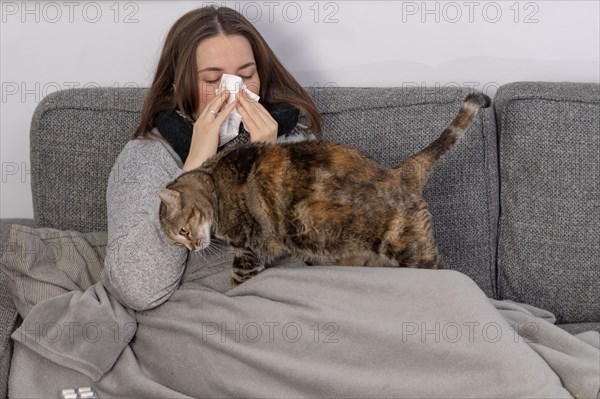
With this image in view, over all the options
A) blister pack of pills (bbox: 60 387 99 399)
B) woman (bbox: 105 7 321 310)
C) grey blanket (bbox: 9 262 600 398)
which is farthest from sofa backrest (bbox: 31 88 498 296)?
blister pack of pills (bbox: 60 387 99 399)

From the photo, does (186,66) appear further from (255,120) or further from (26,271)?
(26,271)

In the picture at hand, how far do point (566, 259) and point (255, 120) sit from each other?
836mm

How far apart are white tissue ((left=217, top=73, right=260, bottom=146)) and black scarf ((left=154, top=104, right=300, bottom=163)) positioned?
41mm

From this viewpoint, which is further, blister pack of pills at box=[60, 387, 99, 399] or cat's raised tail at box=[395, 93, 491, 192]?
cat's raised tail at box=[395, 93, 491, 192]

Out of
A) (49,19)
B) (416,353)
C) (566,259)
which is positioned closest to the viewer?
(416,353)

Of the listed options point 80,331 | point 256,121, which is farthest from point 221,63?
point 80,331

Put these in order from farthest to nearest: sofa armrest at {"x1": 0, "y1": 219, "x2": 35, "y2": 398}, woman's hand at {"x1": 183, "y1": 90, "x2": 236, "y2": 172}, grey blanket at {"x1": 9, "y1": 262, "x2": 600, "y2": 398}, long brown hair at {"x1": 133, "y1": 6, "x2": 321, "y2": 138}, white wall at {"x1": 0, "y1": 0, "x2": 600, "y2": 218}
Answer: white wall at {"x1": 0, "y1": 0, "x2": 600, "y2": 218} < long brown hair at {"x1": 133, "y1": 6, "x2": 321, "y2": 138} < woman's hand at {"x1": 183, "y1": 90, "x2": 236, "y2": 172} < sofa armrest at {"x1": 0, "y1": 219, "x2": 35, "y2": 398} < grey blanket at {"x1": 9, "y1": 262, "x2": 600, "y2": 398}

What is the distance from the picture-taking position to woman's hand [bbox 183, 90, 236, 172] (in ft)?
5.71

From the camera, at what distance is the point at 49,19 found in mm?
2193

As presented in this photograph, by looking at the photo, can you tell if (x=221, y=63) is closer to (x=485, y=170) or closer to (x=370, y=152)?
(x=370, y=152)

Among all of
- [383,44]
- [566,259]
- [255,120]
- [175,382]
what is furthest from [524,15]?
[175,382]

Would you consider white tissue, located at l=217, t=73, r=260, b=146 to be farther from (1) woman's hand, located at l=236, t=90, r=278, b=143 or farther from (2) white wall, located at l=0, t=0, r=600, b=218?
(2) white wall, located at l=0, t=0, r=600, b=218

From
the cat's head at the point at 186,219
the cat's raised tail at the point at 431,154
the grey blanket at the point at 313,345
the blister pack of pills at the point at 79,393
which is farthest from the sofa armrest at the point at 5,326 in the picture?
the cat's raised tail at the point at 431,154

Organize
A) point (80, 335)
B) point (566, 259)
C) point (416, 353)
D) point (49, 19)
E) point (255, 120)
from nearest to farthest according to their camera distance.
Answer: point (416, 353) < point (80, 335) < point (255, 120) < point (566, 259) < point (49, 19)
